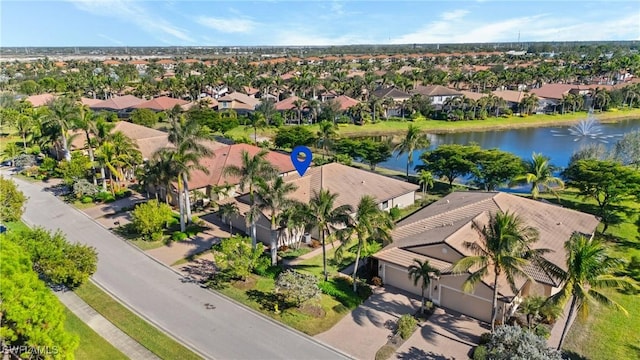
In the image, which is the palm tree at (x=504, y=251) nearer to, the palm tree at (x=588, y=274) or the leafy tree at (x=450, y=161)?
the palm tree at (x=588, y=274)

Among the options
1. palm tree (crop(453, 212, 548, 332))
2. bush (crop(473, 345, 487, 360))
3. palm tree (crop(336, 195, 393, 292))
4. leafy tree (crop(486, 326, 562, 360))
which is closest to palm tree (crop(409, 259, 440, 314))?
palm tree (crop(336, 195, 393, 292))

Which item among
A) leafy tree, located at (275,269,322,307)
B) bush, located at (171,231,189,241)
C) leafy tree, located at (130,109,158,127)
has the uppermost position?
leafy tree, located at (130,109,158,127)

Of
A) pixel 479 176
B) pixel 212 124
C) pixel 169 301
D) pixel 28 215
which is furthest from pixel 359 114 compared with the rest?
pixel 169 301

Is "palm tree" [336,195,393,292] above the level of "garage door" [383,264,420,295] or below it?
above

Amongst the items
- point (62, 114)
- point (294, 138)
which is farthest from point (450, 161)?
point (62, 114)

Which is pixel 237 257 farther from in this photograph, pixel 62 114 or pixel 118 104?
pixel 118 104

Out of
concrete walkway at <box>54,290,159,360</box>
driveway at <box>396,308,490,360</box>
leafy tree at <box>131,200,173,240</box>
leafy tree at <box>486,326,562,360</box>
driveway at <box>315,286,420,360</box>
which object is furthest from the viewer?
leafy tree at <box>131,200,173,240</box>

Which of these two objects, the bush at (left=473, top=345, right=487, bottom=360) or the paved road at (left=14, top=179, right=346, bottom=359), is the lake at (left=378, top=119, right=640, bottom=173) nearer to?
the paved road at (left=14, top=179, right=346, bottom=359)
